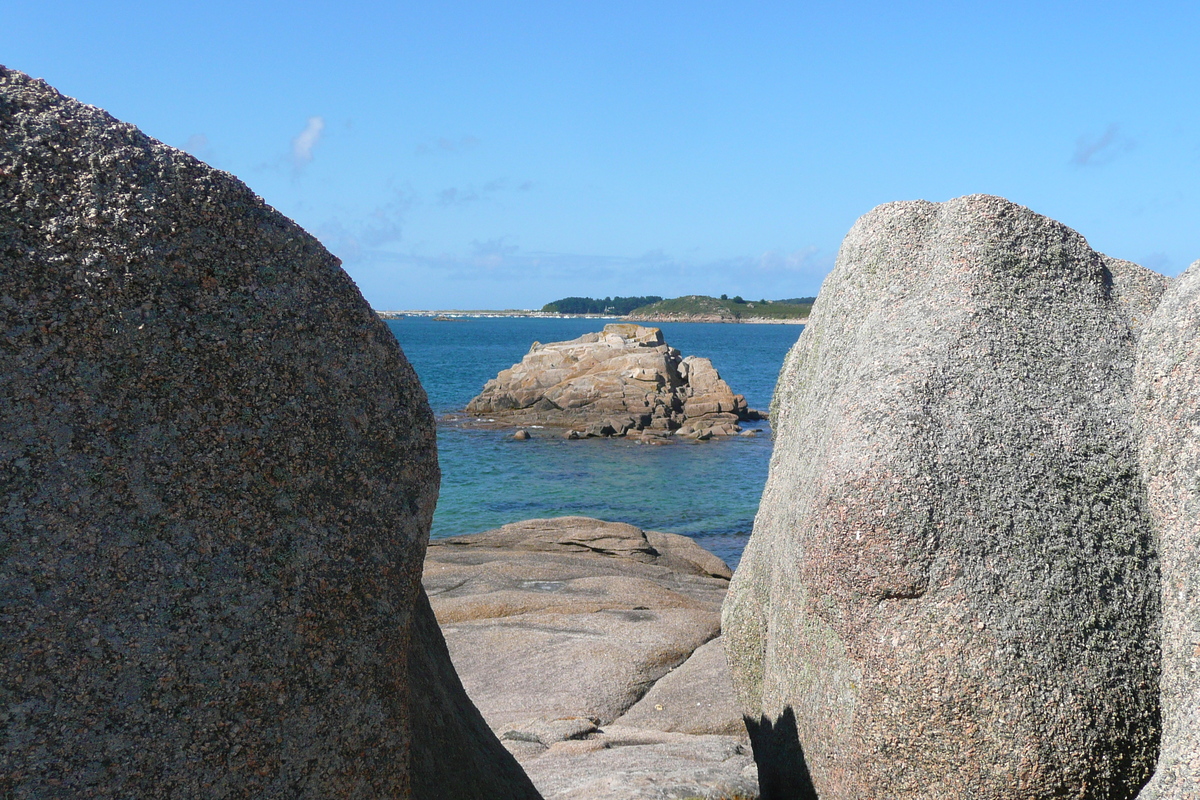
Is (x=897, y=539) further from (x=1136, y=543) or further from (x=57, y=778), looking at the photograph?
(x=57, y=778)

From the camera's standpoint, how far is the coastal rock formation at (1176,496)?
3.85 m

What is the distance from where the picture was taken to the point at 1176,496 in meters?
4.32

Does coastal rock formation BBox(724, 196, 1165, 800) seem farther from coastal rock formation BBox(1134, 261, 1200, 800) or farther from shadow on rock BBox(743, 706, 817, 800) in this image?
coastal rock formation BBox(1134, 261, 1200, 800)

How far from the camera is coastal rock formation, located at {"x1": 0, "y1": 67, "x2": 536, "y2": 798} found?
2686 millimetres

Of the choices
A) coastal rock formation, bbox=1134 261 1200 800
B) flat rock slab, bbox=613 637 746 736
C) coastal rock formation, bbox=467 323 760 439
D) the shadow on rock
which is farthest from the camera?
coastal rock formation, bbox=467 323 760 439

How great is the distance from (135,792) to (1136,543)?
427cm

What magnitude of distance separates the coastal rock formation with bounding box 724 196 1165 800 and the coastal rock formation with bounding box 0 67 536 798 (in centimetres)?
247

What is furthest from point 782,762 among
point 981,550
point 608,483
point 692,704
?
point 608,483

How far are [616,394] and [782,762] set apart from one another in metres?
42.2

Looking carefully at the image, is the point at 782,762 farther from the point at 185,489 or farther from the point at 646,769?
the point at 185,489

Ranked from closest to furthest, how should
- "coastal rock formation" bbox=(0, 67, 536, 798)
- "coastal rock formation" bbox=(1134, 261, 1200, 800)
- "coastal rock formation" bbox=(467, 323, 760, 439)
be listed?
"coastal rock formation" bbox=(0, 67, 536, 798) → "coastal rock formation" bbox=(1134, 261, 1200, 800) → "coastal rock formation" bbox=(467, 323, 760, 439)

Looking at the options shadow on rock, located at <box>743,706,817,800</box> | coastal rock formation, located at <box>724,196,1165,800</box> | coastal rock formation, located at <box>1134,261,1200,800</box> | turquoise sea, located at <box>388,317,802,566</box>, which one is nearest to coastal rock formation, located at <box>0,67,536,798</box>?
coastal rock formation, located at <box>724,196,1165,800</box>

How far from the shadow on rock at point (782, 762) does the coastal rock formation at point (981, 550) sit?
0.05ft

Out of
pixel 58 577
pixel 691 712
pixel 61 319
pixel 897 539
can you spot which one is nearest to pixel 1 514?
pixel 58 577
